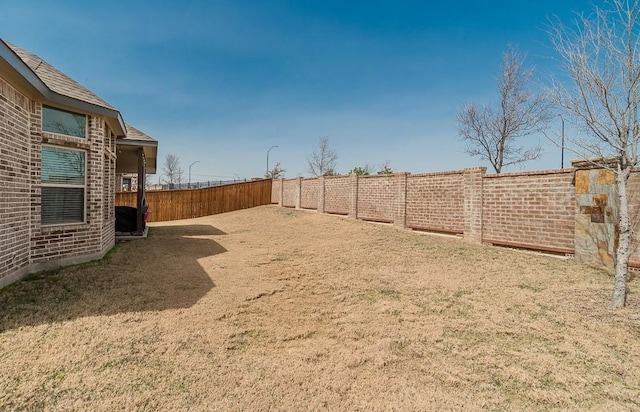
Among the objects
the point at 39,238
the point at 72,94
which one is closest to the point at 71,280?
the point at 39,238

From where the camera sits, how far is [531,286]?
5.33m

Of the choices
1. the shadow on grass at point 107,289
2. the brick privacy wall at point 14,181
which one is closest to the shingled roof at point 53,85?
the brick privacy wall at point 14,181

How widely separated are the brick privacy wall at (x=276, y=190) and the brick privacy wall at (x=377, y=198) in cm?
944

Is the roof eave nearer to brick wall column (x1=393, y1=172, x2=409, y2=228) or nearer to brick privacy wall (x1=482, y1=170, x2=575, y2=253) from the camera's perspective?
brick wall column (x1=393, y1=172, x2=409, y2=228)

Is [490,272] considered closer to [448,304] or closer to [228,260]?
[448,304]

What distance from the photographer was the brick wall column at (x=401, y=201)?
34.7 feet

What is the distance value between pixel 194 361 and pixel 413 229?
848cm

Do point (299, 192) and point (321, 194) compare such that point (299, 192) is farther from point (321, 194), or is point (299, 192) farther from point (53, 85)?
point (53, 85)

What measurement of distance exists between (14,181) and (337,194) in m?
11.4

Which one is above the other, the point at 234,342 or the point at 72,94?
the point at 72,94

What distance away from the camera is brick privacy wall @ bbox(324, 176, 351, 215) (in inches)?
554

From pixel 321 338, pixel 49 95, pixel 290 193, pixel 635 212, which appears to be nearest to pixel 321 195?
pixel 290 193

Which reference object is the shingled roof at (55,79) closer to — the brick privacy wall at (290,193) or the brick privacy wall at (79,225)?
the brick privacy wall at (79,225)

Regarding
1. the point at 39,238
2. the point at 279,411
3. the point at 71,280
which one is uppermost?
the point at 39,238
